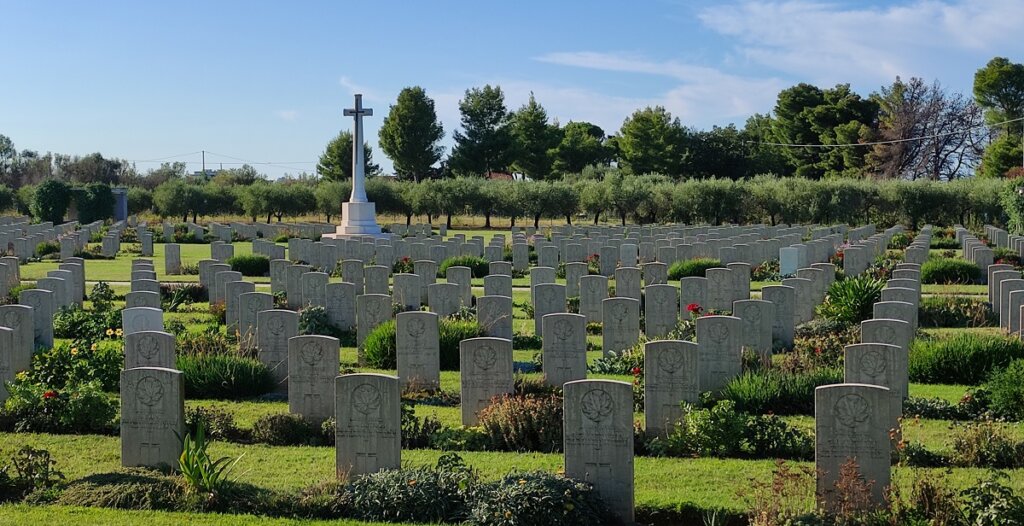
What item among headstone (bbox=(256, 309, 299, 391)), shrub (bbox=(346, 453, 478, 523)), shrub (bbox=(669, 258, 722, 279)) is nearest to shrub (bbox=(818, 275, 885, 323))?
shrub (bbox=(669, 258, 722, 279))

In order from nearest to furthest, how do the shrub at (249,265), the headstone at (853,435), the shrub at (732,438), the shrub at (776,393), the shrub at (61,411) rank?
the headstone at (853,435), the shrub at (732,438), the shrub at (61,411), the shrub at (776,393), the shrub at (249,265)

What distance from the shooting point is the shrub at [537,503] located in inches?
325

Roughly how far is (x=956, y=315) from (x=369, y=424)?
13.5 metres

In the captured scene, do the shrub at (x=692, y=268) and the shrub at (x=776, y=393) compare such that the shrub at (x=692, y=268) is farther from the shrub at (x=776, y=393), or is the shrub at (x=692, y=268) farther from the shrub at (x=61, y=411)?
the shrub at (x=61, y=411)

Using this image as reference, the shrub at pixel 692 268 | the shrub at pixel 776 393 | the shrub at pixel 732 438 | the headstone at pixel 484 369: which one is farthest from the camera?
the shrub at pixel 692 268

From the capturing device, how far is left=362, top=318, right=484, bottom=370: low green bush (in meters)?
15.9

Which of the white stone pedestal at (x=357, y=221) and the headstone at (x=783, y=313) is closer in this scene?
the headstone at (x=783, y=313)

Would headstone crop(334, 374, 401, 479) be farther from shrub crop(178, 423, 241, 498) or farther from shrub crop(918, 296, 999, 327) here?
shrub crop(918, 296, 999, 327)

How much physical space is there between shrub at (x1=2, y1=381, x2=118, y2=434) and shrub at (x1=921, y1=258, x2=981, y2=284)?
20.8 meters

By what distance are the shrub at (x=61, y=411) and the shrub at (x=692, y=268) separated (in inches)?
695

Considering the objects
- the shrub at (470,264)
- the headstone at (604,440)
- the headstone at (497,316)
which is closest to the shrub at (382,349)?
the headstone at (497,316)

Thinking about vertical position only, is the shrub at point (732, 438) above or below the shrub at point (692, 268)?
below

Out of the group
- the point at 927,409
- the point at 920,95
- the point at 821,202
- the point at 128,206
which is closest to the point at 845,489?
the point at 927,409

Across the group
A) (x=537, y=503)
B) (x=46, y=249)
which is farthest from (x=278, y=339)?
(x=46, y=249)
